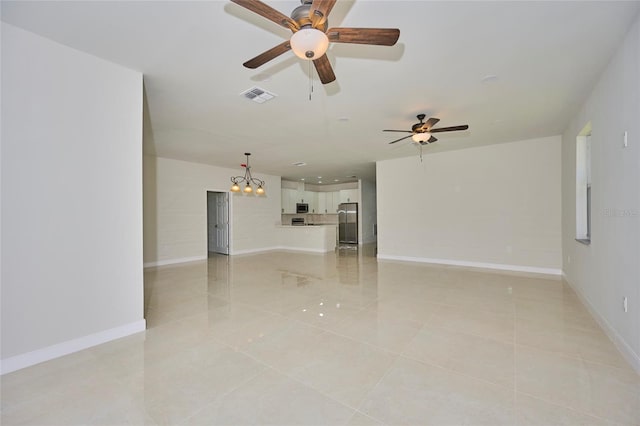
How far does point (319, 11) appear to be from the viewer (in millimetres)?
A: 1687

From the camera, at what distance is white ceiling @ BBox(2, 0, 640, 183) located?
206 centimetres

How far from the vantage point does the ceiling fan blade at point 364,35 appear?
1.80 meters

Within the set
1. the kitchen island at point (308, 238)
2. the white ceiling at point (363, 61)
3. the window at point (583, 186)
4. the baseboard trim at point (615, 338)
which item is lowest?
the baseboard trim at point (615, 338)

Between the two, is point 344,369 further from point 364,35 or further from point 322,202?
point 322,202

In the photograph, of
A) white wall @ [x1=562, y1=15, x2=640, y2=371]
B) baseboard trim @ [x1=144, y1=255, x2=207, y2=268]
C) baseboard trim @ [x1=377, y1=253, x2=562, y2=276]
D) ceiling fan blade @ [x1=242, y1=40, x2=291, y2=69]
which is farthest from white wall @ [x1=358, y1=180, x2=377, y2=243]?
ceiling fan blade @ [x1=242, y1=40, x2=291, y2=69]

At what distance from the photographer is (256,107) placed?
3.88 metres

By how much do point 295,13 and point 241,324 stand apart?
2971mm

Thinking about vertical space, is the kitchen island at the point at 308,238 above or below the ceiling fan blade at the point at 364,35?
below

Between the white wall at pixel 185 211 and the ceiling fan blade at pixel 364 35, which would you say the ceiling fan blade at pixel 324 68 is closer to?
the ceiling fan blade at pixel 364 35

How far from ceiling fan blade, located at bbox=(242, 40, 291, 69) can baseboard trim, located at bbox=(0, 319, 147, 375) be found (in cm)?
281

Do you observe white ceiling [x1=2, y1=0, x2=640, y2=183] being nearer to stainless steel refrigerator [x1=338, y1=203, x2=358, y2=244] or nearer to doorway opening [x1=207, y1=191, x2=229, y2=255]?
doorway opening [x1=207, y1=191, x2=229, y2=255]

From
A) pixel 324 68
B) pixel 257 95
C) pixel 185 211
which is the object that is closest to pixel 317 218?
pixel 185 211

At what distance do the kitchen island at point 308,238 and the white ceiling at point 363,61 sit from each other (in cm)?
452

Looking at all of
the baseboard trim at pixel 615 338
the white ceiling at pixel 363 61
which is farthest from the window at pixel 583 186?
the baseboard trim at pixel 615 338
